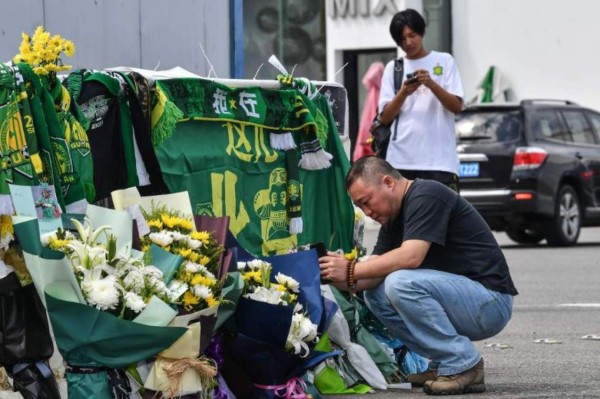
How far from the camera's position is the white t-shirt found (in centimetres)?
908

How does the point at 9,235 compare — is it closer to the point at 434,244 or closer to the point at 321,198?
the point at 434,244

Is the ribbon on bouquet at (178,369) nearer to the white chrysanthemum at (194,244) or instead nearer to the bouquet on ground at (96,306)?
the bouquet on ground at (96,306)

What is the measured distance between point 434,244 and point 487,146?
10.5 metres

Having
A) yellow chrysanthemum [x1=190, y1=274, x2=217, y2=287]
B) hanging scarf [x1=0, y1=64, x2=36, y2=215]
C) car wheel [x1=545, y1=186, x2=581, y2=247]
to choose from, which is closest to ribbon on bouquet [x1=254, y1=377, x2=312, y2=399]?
yellow chrysanthemum [x1=190, y1=274, x2=217, y2=287]

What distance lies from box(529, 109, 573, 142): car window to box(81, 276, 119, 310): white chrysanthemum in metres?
12.3

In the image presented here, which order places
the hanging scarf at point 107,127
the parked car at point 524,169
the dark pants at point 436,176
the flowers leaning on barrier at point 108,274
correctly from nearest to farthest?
the flowers leaning on barrier at point 108,274
the hanging scarf at point 107,127
the dark pants at point 436,176
the parked car at point 524,169

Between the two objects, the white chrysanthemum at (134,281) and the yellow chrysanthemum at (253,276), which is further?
the yellow chrysanthemum at (253,276)

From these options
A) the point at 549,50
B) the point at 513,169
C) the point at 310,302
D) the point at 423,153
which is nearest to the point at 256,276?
the point at 310,302

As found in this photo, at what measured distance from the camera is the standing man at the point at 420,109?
9078 mm

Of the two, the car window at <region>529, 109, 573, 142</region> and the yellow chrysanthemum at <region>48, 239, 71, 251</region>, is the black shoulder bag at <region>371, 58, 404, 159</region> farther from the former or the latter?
the car window at <region>529, 109, 573, 142</region>

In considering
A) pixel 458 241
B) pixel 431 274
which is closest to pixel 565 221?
pixel 458 241

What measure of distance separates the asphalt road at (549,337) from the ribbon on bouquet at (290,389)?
1.93 feet

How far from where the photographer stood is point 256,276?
6.18 metres

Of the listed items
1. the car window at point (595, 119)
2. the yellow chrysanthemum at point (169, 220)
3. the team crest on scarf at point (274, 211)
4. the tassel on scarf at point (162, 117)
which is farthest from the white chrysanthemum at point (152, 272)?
the car window at point (595, 119)
